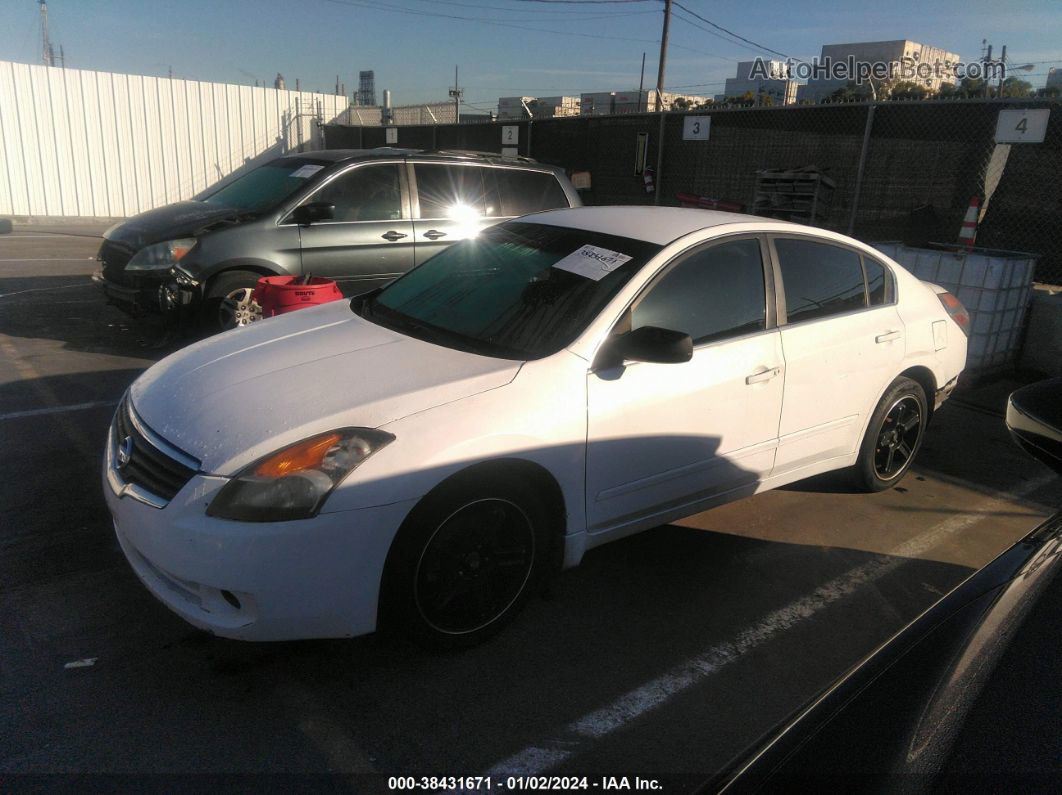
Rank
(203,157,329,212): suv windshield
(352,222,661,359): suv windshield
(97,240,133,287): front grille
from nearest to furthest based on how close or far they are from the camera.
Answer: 1. (352,222,661,359): suv windshield
2. (97,240,133,287): front grille
3. (203,157,329,212): suv windshield

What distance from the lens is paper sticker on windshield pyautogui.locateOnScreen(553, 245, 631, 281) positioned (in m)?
3.45

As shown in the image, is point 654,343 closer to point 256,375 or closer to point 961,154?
point 256,375

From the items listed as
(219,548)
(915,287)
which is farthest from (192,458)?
(915,287)

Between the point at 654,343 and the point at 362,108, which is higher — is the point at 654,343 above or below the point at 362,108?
below

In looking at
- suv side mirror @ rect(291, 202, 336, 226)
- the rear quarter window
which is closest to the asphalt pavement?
suv side mirror @ rect(291, 202, 336, 226)

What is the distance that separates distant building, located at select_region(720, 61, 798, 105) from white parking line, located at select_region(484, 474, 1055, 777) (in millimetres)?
11068

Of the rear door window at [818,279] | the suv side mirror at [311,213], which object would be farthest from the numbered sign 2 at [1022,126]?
the suv side mirror at [311,213]

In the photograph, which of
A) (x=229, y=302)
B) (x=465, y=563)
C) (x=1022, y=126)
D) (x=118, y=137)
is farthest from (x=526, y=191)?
(x=118, y=137)

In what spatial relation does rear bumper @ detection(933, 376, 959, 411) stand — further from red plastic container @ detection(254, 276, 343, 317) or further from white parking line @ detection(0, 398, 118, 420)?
white parking line @ detection(0, 398, 118, 420)

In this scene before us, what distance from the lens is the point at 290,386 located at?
2.94 meters

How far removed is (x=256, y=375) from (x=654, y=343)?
1569 mm

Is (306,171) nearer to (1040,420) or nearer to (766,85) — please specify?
(1040,420)

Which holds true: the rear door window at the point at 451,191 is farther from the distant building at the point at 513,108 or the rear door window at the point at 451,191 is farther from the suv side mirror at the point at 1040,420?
the distant building at the point at 513,108

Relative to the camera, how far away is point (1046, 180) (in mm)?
7992
